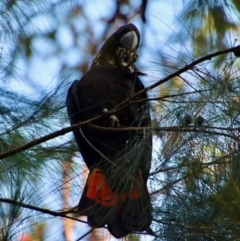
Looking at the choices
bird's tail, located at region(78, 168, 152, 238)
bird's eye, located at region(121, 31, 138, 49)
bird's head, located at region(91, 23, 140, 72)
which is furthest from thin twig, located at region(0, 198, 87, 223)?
bird's eye, located at region(121, 31, 138, 49)

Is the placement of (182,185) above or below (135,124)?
below

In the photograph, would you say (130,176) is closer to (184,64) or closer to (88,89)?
(184,64)

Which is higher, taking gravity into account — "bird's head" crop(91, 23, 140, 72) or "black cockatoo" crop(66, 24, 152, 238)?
"bird's head" crop(91, 23, 140, 72)

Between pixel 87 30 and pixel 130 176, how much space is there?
2969 mm

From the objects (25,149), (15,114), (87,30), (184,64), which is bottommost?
(184,64)

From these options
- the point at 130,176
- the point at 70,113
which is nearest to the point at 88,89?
the point at 70,113

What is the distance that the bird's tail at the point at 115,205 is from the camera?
2.05 meters

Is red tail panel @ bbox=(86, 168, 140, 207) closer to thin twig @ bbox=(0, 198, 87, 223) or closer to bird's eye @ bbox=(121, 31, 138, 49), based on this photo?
thin twig @ bbox=(0, 198, 87, 223)

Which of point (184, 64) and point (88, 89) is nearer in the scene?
point (184, 64)

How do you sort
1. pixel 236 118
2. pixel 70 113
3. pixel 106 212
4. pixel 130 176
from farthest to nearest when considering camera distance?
1. pixel 70 113
2. pixel 106 212
3. pixel 130 176
4. pixel 236 118

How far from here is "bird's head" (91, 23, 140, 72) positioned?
2.90 metres

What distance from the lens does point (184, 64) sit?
1.92m

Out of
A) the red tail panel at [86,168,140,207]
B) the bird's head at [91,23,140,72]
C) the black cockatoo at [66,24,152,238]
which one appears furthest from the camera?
the bird's head at [91,23,140,72]

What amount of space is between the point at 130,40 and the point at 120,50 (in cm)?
5
